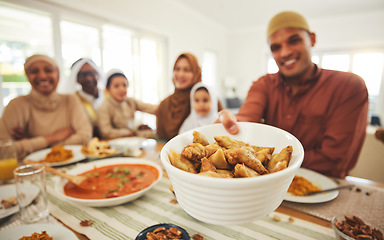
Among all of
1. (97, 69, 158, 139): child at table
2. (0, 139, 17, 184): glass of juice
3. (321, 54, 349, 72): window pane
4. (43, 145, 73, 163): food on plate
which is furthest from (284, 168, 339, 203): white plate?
(321, 54, 349, 72): window pane

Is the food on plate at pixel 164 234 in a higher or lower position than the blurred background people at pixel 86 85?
lower

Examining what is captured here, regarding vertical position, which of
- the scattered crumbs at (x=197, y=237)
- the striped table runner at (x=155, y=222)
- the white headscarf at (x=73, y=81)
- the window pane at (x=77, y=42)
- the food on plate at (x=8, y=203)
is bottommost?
the striped table runner at (x=155, y=222)

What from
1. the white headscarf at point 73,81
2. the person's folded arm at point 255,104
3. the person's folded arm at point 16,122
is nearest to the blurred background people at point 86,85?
the white headscarf at point 73,81

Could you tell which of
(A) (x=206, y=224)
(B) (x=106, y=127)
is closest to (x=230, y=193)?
(A) (x=206, y=224)

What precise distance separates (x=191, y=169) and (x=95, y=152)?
2.94 ft

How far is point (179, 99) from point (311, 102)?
77 cm

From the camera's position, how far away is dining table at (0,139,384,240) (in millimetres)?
566

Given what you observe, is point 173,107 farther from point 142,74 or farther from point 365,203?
point 142,74

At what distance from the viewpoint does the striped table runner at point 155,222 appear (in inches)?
22.0

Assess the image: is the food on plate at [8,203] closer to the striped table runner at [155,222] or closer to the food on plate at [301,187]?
the striped table runner at [155,222]

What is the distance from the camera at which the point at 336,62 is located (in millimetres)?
5582

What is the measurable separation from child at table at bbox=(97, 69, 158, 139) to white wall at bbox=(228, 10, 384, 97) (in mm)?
5222

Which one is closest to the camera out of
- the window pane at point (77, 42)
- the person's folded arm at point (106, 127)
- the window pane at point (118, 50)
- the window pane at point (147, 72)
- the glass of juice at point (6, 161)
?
the glass of juice at point (6, 161)

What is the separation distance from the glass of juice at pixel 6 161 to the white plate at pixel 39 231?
21.6 inches
